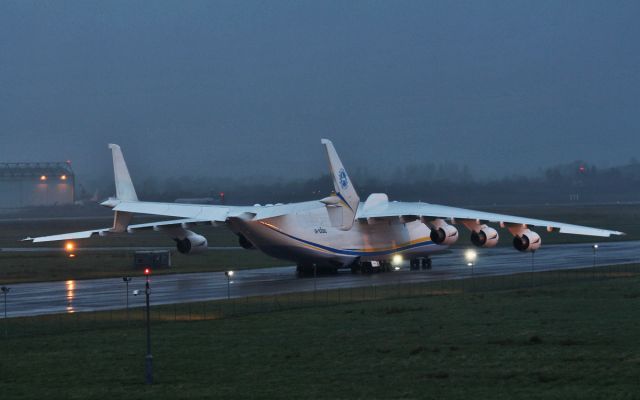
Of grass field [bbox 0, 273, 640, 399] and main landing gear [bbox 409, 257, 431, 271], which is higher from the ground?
main landing gear [bbox 409, 257, 431, 271]

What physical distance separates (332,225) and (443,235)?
7571 millimetres

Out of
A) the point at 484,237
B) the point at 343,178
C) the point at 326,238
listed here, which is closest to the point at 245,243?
the point at 326,238

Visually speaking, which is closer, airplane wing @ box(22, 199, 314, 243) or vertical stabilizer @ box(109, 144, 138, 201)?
airplane wing @ box(22, 199, 314, 243)

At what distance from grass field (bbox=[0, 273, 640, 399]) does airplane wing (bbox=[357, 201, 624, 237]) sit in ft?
33.2

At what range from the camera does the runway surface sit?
46688mm

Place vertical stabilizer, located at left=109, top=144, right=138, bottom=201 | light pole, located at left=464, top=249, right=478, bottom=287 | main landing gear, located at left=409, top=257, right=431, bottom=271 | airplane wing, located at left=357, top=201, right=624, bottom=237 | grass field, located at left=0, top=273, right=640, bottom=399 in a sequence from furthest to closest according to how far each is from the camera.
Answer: light pole, located at left=464, top=249, right=478, bottom=287, main landing gear, located at left=409, top=257, right=431, bottom=271, vertical stabilizer, located at left=109, top=144, right=138, bottom=201, airplane wing, located at left=357, top=201, right=624, bottom=237, grass field, located at left=0, top=273, right=640, bottom=399

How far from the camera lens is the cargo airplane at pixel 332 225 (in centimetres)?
5478

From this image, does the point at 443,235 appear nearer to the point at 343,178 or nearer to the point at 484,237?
the point at 484,237

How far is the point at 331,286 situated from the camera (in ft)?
175

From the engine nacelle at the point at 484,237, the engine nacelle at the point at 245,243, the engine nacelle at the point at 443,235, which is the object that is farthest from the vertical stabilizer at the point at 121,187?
the engine nacelle at the point at 484,237

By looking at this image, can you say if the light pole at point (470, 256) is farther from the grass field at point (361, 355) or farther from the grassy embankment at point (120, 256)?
the grass field at point (361, 355)

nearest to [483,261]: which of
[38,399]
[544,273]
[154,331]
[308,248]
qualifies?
[544,273]

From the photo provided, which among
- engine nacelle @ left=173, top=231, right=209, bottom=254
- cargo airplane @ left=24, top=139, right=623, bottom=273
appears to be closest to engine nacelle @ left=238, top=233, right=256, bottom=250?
cargo airplane @ left=24, top=139, right=623, bottom=273

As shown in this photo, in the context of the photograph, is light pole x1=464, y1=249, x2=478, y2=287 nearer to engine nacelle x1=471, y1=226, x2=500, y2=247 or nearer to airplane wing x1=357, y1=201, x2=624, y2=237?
airplane wing x1=357, y1=201, x2=624, y2=237
